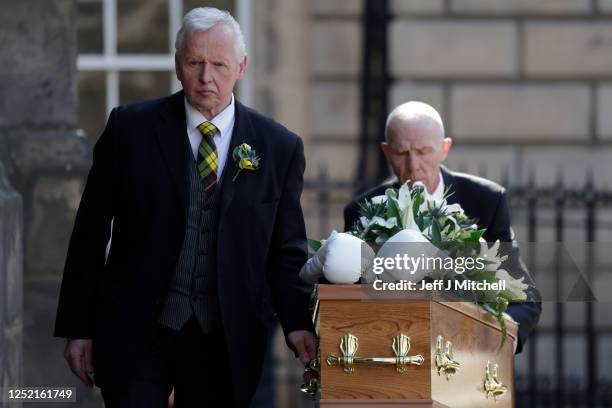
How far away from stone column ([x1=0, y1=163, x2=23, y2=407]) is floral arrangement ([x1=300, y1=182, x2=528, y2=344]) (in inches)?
Answer: 70.8

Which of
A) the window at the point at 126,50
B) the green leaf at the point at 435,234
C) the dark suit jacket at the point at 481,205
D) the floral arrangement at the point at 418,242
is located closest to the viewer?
the floral arrangement at the point at 418,242

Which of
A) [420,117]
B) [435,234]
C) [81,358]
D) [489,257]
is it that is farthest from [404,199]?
[81,358]

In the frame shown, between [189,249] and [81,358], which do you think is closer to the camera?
[189,249]

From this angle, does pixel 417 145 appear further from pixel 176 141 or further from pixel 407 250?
pixel 407 250

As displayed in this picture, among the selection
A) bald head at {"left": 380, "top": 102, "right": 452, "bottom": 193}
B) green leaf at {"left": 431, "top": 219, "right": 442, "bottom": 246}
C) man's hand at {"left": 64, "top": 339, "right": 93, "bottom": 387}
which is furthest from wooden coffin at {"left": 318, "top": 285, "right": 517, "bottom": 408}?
bald head at {"left": 380, "top": 102, "right": 452, "bottom": 193}

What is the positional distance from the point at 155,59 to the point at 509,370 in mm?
6240

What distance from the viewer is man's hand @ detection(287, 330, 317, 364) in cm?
601

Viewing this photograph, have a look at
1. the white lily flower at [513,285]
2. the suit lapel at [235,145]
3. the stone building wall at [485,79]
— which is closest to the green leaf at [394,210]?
the white lily flower at [513,285]

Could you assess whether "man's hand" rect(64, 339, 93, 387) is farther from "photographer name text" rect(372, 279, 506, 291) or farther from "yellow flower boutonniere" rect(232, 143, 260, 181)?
"photographer name text" rect(372, 279, 506, 291)

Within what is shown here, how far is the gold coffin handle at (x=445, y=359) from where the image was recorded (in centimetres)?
538

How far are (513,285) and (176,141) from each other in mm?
1264

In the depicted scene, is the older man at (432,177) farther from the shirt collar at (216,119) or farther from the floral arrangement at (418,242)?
the shirt collar at (216,119)

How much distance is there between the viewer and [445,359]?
541cm

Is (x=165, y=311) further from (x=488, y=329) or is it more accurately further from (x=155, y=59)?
(x=155, y=59)
